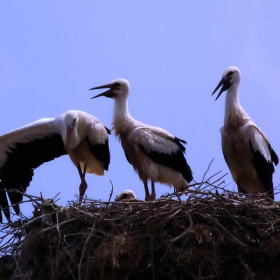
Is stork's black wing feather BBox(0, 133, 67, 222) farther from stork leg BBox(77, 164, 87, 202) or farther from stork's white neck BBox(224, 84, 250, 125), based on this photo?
stork's white neck BBox(224, 84, 250, 125)

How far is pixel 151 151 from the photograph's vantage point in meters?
9.48

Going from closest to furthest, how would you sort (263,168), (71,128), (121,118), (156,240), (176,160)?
1. (156,240)
2. (263,168)
3. (71,128)
4. (176,160)
5. (121,118)

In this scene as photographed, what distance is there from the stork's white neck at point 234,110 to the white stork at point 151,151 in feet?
1.73

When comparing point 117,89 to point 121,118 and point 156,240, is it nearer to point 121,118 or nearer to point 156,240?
point 121,118

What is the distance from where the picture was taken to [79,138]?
964 cm

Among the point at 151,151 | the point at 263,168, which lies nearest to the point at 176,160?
the point at 151,151

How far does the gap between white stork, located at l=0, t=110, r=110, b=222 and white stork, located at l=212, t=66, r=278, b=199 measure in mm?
1206

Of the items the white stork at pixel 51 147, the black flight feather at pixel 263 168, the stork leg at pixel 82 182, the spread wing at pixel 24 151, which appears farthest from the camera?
the spread wing at pixel 24 151

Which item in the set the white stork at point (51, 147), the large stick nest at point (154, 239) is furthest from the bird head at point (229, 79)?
the large stick nest at point (154, 239)

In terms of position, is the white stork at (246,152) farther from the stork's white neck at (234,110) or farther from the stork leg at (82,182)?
the stork leg at (82,182)

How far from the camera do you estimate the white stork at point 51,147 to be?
9641 mm

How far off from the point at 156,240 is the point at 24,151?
3.17 metres

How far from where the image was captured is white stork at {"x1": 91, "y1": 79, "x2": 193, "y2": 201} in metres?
9.49

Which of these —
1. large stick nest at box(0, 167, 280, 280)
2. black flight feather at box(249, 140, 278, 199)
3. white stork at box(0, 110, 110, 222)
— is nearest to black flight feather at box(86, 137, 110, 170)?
white stork at box(0, 110, 110, 222)
